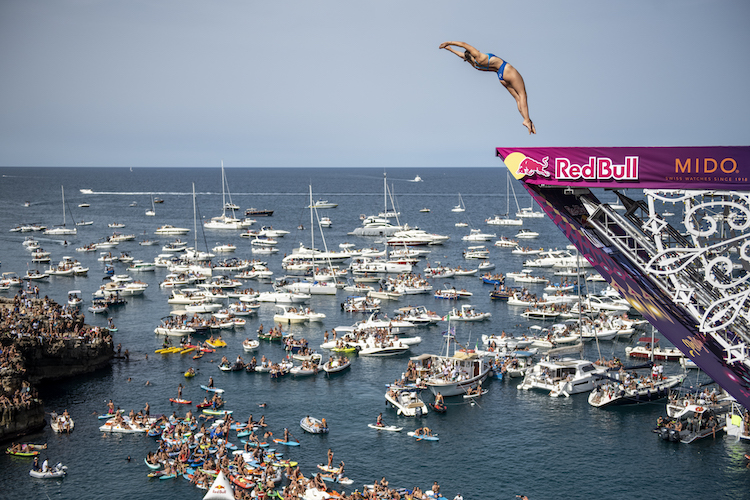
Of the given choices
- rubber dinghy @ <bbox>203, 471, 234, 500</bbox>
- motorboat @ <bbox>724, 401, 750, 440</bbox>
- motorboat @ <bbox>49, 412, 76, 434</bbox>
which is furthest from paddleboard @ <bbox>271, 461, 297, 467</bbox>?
motorboat @ <bbox>724, 401, 750, 440</bbox>

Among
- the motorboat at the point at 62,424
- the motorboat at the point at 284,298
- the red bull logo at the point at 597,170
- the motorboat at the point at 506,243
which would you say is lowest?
the motorboat at the point at 62,424

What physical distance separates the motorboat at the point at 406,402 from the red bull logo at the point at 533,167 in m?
28.4

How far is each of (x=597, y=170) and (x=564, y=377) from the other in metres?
34.6

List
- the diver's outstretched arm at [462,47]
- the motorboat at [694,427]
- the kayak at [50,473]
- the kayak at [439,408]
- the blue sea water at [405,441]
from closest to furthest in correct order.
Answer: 1. the diver's outstretched arm at [462,47]
2. the blue sea water at [405,441]
3. the kayak at [50,473]
4. the motorboat at [694,427]
5. the kayak at [439,408]

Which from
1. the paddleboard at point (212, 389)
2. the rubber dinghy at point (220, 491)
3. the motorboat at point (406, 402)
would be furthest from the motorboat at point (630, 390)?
the rubber dinghy at point (220, 491)

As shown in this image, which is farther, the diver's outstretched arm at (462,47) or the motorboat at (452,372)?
the motorboat at (452,372)

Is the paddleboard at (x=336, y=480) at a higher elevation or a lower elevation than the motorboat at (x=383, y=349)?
lower

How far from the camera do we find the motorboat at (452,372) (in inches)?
2223

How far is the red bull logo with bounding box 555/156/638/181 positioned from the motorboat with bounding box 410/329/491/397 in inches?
1228

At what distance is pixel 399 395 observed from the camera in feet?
178

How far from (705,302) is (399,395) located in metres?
Result: 30.7

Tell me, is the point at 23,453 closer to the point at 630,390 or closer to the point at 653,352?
the point at 630,390

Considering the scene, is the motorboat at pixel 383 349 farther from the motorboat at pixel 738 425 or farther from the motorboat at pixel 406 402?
the motorboat at pixel 738 425

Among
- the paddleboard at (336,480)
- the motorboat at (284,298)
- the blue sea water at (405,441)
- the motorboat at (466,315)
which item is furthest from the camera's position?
the motorboat at (284,298)
